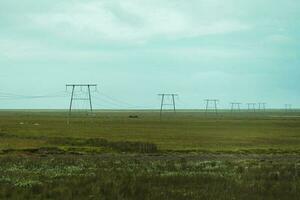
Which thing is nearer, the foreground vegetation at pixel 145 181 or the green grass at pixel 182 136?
the foreground vegetation at pixel 145 181

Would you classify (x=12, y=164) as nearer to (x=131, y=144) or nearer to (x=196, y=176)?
(x=196, y=176)

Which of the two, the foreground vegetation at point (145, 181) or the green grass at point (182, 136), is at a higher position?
the green grass at point (182, 136)

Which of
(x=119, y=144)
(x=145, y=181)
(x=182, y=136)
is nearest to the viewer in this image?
(x=145, y=181)

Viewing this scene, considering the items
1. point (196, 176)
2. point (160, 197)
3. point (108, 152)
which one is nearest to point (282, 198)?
point (160, 197)

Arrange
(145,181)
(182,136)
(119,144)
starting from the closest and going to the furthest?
(145,181) → (119,144) → (182,136)

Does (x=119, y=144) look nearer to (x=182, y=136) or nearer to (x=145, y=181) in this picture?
(x=182, y=136)

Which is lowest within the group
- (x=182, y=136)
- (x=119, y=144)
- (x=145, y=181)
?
(x=145, y=181)

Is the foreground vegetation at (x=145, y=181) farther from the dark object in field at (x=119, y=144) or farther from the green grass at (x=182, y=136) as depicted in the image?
the green grass at (x=182, y=136)

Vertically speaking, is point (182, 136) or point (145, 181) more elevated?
point (182, 136)

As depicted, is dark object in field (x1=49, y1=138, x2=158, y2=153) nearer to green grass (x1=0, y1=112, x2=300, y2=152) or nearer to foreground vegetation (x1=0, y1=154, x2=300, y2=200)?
green grass (x1=0, y1=112, x2=300, y2=152)

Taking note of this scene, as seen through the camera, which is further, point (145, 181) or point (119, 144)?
point (119, 144)

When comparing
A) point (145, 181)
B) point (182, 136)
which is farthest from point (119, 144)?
point (145, 181)

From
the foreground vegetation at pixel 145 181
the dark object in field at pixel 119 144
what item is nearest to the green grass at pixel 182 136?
the dark object in field at pixel 119 144

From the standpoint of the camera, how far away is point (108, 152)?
51000 mm
